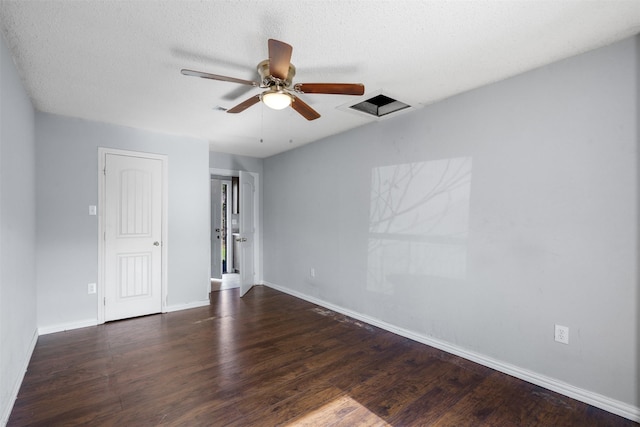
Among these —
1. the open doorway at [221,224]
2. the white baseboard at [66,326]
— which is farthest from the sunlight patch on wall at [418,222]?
the open doorway at [221,224]

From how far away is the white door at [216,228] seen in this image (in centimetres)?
611

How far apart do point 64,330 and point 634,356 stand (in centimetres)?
498

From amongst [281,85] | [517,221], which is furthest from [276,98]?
[517,221]

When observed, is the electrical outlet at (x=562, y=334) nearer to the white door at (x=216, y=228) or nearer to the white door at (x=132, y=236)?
the white door at (x=132, y=236)

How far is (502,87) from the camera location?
252 centimetres

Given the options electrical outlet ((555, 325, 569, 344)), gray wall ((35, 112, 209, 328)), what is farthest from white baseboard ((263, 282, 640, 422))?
gray wall ((35, 112, 209, 328))

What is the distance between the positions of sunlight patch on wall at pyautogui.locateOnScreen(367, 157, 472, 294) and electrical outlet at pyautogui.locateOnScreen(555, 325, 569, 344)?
0.75 metres

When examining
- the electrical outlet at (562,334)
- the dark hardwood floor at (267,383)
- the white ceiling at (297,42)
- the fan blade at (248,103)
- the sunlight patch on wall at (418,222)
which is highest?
the white ceiling at (297,42)

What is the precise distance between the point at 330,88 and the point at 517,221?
5.86 feet

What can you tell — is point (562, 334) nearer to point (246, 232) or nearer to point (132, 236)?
point (246, 232)

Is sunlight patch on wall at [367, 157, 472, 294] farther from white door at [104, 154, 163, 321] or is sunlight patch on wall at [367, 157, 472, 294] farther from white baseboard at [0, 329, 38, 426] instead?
white baseboard at [0, 329, 38, 426]

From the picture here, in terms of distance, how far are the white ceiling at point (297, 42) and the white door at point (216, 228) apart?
3255mm

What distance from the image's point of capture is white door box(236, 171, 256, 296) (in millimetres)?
4965

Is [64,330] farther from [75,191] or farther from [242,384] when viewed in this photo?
[242,384]
